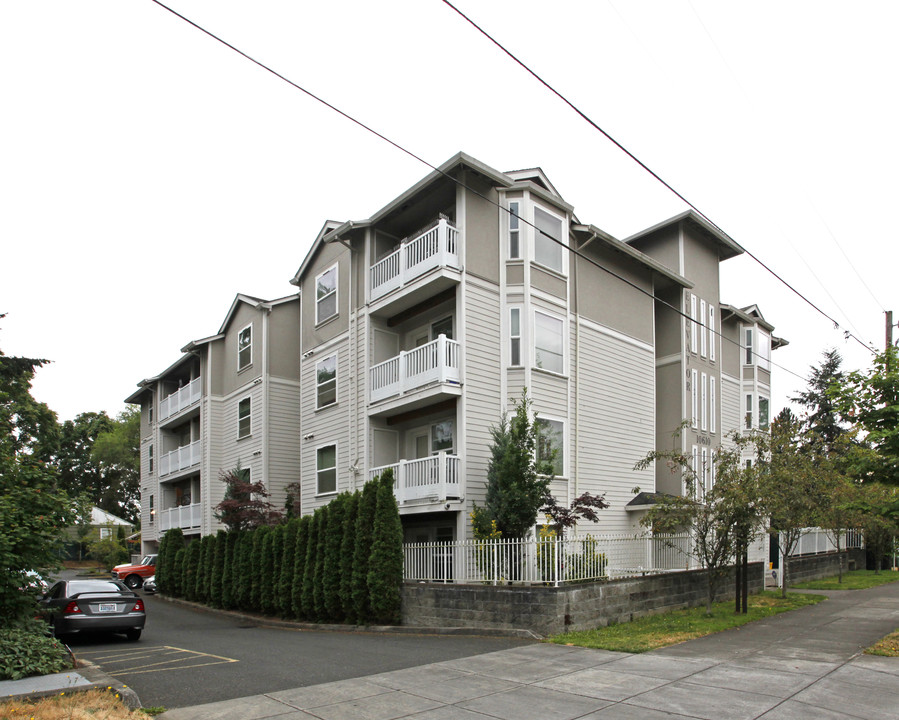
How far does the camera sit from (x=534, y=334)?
65.8 feet

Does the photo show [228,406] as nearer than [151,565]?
Yes

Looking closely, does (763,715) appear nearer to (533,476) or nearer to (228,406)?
(533,476)

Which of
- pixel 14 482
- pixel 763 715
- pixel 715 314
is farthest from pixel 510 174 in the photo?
pixel 763 715

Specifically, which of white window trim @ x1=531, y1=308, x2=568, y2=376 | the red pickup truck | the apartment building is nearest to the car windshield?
the apartment building

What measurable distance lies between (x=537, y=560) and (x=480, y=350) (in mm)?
6035

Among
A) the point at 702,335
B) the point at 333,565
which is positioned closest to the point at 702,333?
the point at 702,335

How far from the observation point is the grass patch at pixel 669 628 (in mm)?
13133

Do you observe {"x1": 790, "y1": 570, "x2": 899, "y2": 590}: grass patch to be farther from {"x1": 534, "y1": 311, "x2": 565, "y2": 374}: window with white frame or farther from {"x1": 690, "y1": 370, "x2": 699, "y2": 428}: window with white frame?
{"x1": 534, "y1": 311, "x2": 565, "y2": 374}: window with white frame

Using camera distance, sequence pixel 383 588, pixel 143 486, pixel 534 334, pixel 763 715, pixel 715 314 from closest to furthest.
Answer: pixel 763 715 → pixel 383 588 → pixel 534 334 → pixel 715 314 → pixel 143 486

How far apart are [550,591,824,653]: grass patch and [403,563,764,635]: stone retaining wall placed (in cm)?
25

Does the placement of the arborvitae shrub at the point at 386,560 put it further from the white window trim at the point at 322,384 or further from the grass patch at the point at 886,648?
the grass patch at the point at 886,648

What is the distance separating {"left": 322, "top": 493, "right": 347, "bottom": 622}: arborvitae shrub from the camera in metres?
18.5

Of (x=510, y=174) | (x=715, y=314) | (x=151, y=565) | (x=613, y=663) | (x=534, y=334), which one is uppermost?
(x=510, y=174)

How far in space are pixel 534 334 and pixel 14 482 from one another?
12.4m
